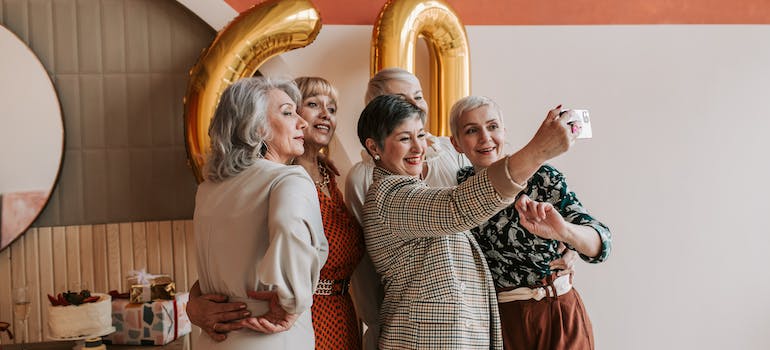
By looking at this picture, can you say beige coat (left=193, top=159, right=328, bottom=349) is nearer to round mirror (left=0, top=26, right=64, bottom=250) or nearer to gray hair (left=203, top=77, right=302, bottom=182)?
gray hair (left=203, top=77, right=302, bottom=182)

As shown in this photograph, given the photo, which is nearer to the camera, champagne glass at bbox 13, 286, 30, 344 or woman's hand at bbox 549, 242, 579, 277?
woman's hand at bbox 549, 242, 579, 277

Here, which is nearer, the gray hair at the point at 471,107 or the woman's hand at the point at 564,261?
the woman's hand at the point at 564,261

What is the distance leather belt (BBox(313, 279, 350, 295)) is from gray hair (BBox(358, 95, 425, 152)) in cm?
47

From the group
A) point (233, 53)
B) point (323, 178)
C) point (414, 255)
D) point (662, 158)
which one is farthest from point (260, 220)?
point (662, 158)

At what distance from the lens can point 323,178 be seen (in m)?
2.29

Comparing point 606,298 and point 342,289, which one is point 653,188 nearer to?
point 606,298

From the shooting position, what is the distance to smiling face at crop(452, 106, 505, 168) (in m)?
2.13

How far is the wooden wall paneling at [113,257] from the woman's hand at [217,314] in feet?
5.96

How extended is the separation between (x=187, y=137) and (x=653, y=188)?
245 cm

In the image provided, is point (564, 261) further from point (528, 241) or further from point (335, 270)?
point (335, 270)

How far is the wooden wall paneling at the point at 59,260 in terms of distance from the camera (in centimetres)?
342

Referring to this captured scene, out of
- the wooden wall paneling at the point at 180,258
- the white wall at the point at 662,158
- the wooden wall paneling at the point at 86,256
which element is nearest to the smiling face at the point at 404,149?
the white wall at the point at 662,158

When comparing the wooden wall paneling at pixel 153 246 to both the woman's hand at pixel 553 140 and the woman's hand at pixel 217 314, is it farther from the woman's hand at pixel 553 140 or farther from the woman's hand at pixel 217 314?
the woman's hand at pixel 553 140

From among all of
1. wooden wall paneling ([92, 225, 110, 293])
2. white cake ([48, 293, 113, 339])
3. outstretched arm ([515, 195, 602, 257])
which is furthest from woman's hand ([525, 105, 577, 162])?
wooden wall paneling ([92, 225, 110, 293])
